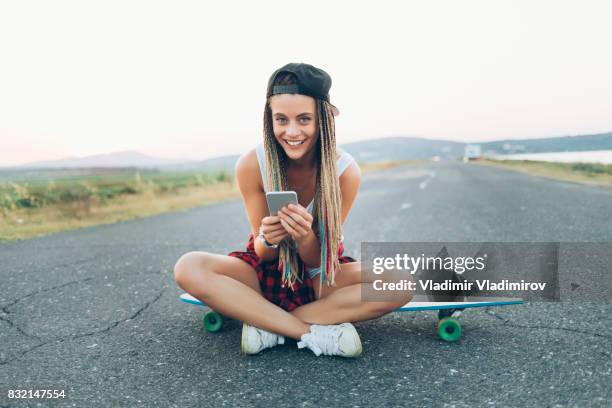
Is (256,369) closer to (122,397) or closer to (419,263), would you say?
(122,397)

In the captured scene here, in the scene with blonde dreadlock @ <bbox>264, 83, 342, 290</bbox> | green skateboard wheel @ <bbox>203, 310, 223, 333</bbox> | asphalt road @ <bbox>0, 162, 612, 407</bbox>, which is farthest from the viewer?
green skateboard wheel @ <bbox>203, 310, 223, 333</bbox>

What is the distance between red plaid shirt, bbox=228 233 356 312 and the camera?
2.63m

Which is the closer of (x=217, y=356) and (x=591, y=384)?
(x=591, y=384)

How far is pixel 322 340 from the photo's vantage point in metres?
2.35

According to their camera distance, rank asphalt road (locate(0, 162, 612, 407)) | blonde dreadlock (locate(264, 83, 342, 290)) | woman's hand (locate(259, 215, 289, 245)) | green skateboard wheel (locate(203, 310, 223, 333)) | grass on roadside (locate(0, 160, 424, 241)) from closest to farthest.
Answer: asphalt road (locate(0, 162, 612, 407)) → woman's hand (locate(259, 215, 289, 245)) → blonde dreadlock (locate(264, 83, 342, 290)) → green skateboard wheel (locate(203, 310, 223, 333)) → grass on roadside (locate(0, 160, 424, 241))

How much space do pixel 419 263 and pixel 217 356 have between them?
7.93ft

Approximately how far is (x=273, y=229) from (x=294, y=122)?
0.55m

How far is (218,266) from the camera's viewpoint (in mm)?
2521

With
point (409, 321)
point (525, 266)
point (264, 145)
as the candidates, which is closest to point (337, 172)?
point (264, 145)

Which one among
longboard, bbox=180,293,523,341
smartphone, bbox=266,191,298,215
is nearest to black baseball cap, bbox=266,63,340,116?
smartphone, bbox=266,191,298,215

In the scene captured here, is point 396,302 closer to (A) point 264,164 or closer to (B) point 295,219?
(B) point 295,219

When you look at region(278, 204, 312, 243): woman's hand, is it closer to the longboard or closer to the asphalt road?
the asphalt road

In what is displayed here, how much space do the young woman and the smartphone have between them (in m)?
0.06

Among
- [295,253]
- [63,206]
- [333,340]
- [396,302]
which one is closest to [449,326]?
[396,302]
